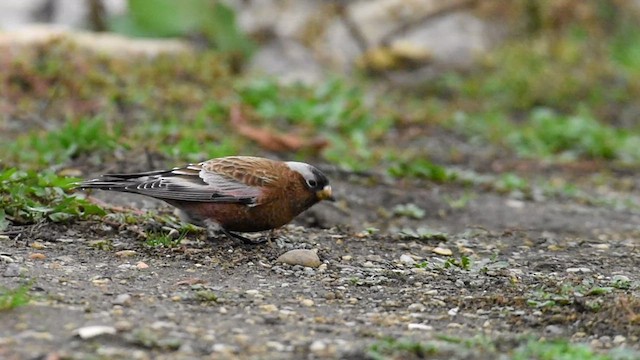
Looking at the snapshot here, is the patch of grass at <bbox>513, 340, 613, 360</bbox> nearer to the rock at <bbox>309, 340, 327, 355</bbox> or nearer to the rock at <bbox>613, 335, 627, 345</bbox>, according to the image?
the rock at <bbox>613, 335, 627, 345</bbox>

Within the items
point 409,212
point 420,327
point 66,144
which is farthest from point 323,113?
point 420,327

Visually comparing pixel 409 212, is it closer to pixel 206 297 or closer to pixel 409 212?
pixel 409 212

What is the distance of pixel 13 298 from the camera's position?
4.40 m

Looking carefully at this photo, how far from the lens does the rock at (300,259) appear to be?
18.9ft

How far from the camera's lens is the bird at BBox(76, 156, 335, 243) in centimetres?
584

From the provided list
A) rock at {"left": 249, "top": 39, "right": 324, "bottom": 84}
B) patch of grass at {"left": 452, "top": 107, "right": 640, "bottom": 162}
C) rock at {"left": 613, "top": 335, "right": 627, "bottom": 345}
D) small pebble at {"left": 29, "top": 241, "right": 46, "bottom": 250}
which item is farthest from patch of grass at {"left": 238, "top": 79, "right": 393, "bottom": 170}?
rock at {"left": 613, "top": 335, "right": 627, "bottom": 345}

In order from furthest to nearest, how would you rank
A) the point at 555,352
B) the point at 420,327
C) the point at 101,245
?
the point at 101,245, the point at 420,327, the point at 555,352

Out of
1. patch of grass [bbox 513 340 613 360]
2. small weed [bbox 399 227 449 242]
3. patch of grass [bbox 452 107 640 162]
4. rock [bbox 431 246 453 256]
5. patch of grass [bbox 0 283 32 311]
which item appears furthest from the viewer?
patch of grass [bbox 452 107 640 162]

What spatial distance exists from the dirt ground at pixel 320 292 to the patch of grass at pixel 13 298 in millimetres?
32

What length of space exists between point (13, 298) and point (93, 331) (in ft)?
1.47

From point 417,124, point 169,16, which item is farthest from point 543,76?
point 169,16

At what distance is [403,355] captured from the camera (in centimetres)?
412

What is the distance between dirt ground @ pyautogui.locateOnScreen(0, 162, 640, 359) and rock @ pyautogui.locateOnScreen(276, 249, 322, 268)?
56 mm

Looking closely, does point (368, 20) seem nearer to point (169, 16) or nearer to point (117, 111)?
point (169, 16)
